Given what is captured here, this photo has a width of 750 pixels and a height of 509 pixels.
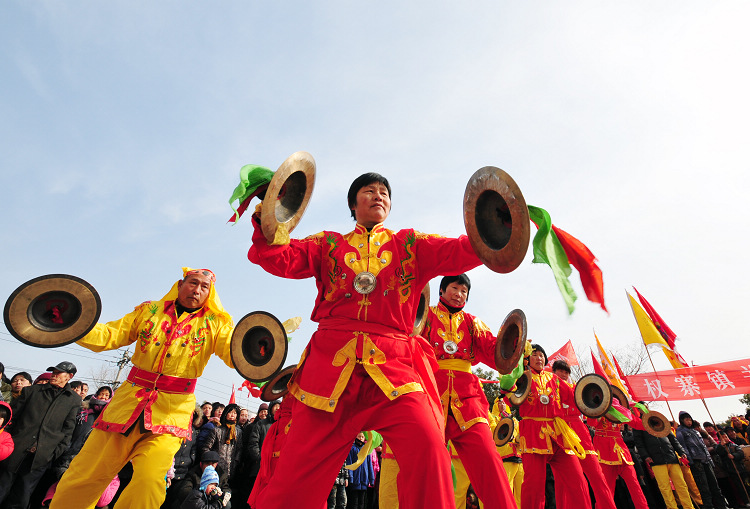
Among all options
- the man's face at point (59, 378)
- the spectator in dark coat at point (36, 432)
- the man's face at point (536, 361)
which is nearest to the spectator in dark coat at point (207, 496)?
the spectator in dark coat at point (36, 432)

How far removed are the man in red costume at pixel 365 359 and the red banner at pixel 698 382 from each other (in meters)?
12.1

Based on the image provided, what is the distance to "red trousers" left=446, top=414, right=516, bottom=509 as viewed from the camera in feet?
11.7

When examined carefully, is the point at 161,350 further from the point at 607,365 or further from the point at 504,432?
the point at 607,365

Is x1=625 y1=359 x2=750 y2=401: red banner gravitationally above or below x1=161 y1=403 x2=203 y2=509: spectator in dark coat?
above

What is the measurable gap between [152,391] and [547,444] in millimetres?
4966

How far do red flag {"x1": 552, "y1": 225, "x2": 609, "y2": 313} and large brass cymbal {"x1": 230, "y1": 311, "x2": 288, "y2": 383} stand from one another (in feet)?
9.28

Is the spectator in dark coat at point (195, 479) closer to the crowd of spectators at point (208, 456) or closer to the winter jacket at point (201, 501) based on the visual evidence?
the crowd of spectators at point (208, 456)

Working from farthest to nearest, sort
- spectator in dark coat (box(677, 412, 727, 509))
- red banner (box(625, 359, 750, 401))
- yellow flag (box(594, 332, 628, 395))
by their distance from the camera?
1. yellow flag (box(594, 332, 628, 395))
2. red banner (box(625, 359, 750, 401))
3. spectator in dark coat (box(677, 412, 727, 509))

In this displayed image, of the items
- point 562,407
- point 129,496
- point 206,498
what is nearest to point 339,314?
point 129,496

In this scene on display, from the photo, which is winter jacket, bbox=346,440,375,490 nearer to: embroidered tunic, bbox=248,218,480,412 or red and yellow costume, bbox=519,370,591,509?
red and yellow costume, bbox=519,370,591,509

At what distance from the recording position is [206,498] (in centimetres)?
613

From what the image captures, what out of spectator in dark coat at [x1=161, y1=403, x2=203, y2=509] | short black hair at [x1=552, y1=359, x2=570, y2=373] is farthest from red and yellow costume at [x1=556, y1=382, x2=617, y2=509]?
spectator in dark coat at [x1=161, y1=403, x2=203, y2=509]

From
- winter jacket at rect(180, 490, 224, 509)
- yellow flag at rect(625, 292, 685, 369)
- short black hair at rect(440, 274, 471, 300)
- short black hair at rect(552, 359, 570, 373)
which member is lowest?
winter jacket at rect(180, 490, 224, 509)

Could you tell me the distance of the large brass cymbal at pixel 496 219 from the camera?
7.34ft
